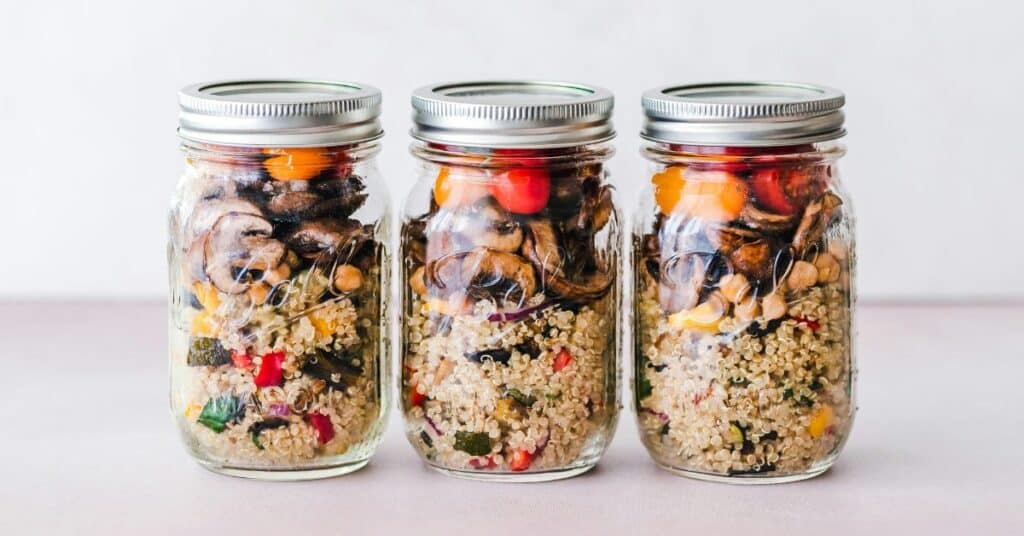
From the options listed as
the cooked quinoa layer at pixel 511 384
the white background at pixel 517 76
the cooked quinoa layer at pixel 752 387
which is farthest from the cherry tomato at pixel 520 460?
the white background at pixel 517 76

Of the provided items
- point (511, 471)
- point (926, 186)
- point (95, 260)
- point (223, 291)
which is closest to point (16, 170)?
point (95, 260)

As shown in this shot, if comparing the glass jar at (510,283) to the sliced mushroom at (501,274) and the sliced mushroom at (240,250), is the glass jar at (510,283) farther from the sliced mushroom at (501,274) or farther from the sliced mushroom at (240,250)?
the sliced mushroom at (240,250)

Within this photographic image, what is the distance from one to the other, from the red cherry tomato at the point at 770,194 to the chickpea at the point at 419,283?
10.4 inches

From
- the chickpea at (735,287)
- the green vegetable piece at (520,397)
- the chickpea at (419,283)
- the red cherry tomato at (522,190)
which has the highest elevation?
the red cherry tomato at (522,190)

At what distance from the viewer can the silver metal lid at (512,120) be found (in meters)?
1.22

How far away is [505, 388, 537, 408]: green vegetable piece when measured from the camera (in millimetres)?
1248

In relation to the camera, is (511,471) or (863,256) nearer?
(511,471)

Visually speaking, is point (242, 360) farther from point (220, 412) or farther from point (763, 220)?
point (763, 220)

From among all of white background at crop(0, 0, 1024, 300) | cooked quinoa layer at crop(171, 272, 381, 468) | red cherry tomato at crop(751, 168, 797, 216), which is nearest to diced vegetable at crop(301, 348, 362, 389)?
cooked quinoa layer at crop(171, 272, 381, 468)

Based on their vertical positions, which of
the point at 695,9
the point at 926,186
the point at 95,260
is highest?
the point at 695,9

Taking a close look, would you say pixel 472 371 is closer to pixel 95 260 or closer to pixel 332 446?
pixel 332 446

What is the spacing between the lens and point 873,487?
129 centimetres

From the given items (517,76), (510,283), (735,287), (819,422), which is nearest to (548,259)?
(510,283)

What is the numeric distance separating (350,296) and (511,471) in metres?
0.19
